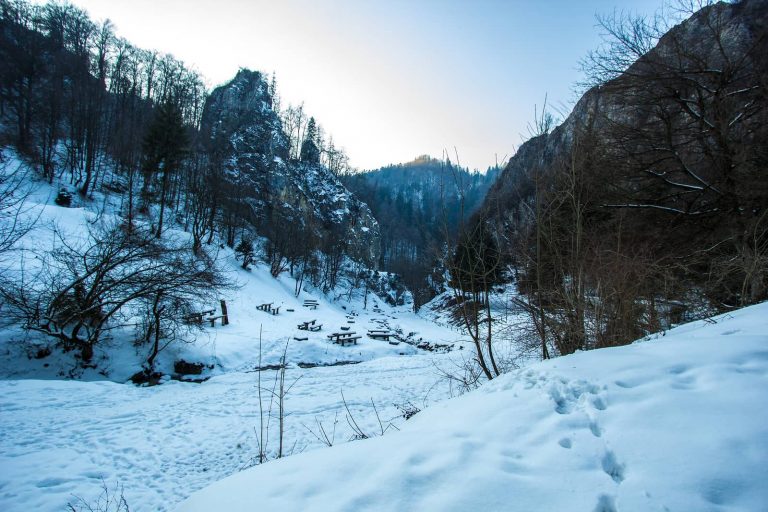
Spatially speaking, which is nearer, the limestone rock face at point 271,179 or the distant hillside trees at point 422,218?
the distant hillside trees at point 422,218

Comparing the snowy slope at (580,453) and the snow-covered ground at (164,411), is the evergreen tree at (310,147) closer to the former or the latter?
the snow-covered ground at (164,411)

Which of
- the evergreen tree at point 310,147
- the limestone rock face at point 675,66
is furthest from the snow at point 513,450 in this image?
the evergreen tree at point 310,147

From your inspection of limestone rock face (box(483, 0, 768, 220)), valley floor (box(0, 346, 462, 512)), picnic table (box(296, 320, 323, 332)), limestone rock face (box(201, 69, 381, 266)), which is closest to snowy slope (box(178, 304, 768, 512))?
limestone rock face (box(483, 0, 768, 220))

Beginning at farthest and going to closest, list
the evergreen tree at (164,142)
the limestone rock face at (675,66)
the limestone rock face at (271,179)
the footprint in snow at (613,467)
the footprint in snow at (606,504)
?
the limestone rock face at (271,179) < the evergreen tree at (164,142) < the limestone rock face at (675,66) < the footprint in snow at (613,467) < the footprint in snow at (606,504)

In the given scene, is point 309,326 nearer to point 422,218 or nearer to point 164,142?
point 164,142

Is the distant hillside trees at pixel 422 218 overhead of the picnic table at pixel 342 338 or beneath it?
overhead

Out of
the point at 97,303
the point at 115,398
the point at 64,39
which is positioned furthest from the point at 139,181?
the point at 115,398

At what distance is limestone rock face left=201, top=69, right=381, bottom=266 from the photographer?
4056cm

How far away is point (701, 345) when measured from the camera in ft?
8.73

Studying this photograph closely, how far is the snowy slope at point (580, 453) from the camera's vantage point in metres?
1.50

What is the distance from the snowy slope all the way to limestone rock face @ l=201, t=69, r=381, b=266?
35138 millimetres

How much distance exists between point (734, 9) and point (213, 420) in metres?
15.5

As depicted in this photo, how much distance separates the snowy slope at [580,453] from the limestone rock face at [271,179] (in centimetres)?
3514

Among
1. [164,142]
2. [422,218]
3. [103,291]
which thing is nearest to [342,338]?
[103,291]
